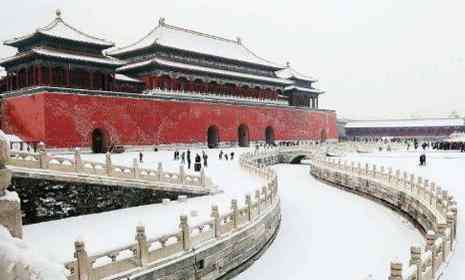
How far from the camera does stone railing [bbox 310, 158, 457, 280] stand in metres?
7.58

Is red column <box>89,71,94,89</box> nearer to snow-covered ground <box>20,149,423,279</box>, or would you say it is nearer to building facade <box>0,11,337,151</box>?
building facade <box>0,11,337,151</box>

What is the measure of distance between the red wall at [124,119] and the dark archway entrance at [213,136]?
0.45m

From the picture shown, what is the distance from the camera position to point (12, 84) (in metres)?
31.8

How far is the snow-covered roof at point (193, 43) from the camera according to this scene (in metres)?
39.3

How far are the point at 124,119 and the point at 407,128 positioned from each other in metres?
49.0

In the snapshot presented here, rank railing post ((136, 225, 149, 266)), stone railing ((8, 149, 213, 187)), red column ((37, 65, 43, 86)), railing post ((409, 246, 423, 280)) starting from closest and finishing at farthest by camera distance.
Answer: railing post ((409, 246, 423, 280)) → railing post ((136, 225, 149, 266)) → stone railing ((8, 149, 213, 187)) → red column ((37, 65, 43, 86))

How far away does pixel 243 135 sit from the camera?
44844 millimetres

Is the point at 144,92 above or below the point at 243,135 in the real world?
above

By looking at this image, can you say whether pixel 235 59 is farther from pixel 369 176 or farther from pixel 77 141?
pixel 369 176

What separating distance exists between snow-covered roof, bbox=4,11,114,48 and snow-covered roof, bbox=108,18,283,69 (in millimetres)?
6314

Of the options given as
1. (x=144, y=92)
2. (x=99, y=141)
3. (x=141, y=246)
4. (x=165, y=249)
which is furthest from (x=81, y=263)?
(x=144, y=92)

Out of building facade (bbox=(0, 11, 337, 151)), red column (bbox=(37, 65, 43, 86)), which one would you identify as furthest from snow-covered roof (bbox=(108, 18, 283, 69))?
red column (bbox=(37, 65, 43, 86))

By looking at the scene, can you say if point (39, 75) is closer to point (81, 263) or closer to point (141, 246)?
point (141, 246)

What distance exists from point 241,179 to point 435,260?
1396 centimetres
